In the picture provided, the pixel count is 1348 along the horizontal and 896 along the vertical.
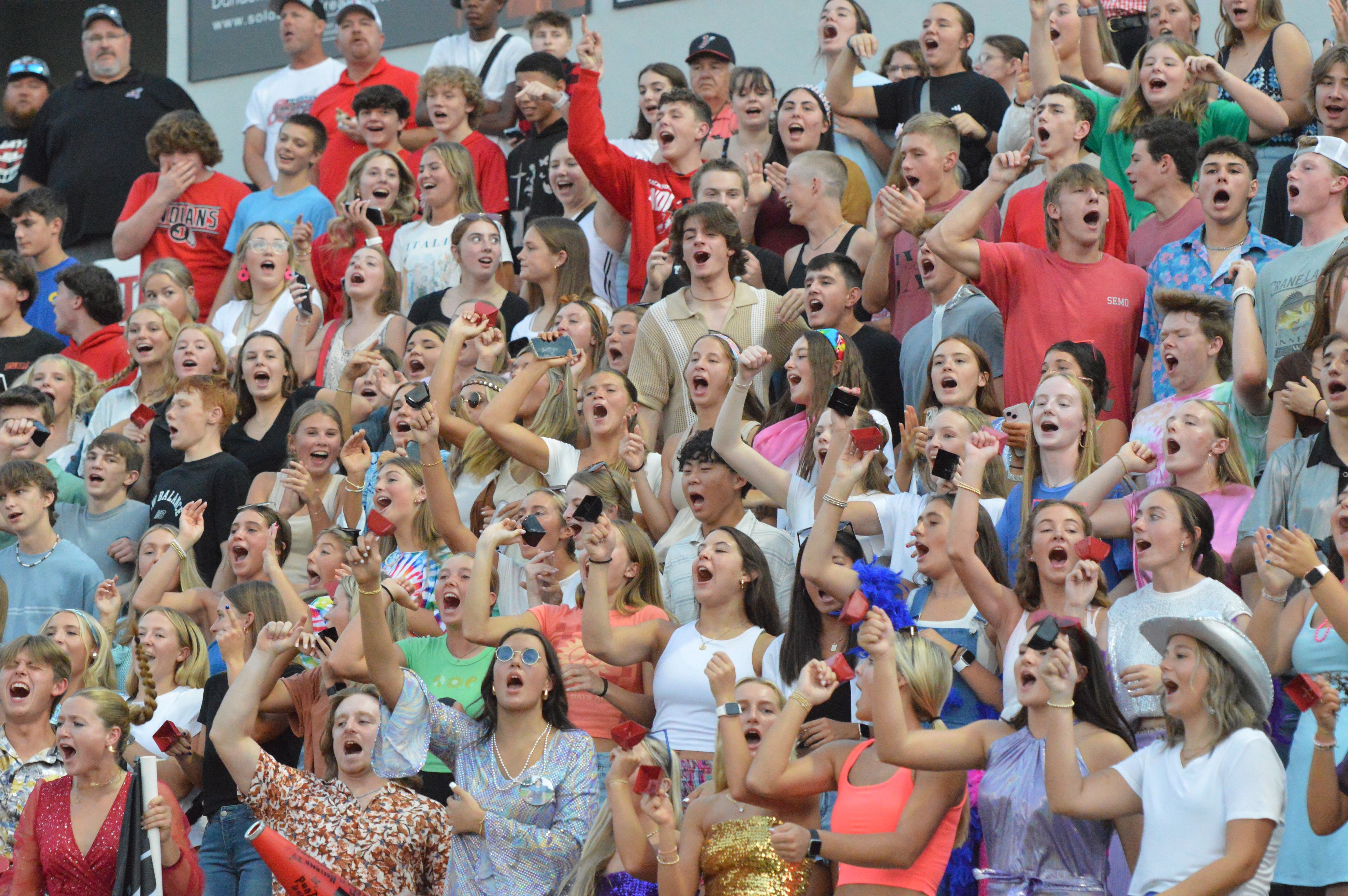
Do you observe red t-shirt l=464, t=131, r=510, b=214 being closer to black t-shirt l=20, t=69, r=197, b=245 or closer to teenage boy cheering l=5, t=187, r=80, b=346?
teenage boy cheering l=5, t=187, r=80, b=346

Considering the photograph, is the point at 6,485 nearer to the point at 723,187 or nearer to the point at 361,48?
the point at 723,187

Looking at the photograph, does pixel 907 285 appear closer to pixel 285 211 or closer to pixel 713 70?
pixel 713 70

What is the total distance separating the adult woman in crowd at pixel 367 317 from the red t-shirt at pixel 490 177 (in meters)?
1.05

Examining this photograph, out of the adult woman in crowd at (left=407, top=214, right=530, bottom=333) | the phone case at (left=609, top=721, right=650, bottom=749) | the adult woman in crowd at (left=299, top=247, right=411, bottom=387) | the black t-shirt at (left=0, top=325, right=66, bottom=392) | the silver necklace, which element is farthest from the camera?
the black t-shirt at (left=0, top=325, right=66, bottom=392)

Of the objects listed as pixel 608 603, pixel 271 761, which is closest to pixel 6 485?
pixel 271 761

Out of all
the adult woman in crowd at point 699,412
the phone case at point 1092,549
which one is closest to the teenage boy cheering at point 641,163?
the adult woman in crowd at point 699,412

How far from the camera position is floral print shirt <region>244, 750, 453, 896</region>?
18.4 feet

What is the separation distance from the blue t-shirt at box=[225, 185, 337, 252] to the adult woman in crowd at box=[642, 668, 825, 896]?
5533 mm

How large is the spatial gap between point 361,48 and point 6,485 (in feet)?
14.3

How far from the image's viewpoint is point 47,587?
25.2 feet

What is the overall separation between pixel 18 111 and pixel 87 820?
748 cm

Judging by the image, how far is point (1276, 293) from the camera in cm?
648

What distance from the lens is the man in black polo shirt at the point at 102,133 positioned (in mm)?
11367

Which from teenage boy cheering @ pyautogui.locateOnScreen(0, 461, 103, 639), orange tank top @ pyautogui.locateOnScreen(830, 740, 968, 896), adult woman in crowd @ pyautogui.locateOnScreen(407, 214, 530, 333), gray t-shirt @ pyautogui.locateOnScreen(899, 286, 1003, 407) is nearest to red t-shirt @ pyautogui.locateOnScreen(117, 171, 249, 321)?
adult woman in crowd @ pyautogui.locateOnScreen(407, 214, 530, 333)
